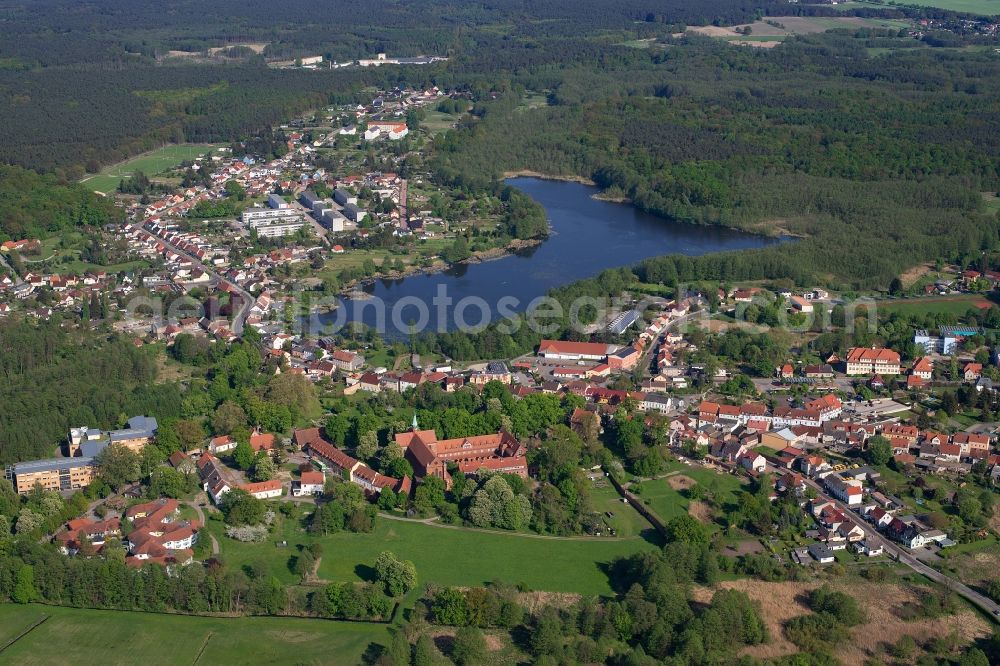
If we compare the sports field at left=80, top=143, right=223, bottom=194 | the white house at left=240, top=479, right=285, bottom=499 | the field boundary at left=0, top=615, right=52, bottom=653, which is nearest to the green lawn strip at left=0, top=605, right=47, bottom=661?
the field boundary at left=0, top=615, right=52, bottom=653

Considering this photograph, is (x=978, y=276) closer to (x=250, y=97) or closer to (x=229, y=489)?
(x=229, y=489)

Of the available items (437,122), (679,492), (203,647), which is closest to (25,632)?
(203,647)

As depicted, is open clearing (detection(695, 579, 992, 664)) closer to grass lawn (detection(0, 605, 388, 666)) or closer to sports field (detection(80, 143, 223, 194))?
grass lawn (detection(0, 605, 388, 666))

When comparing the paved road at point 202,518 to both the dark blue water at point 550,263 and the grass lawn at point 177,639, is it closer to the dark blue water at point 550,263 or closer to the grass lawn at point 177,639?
the grass lawn at point 177,639

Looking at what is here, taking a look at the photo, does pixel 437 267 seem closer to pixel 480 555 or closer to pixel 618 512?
pixel 618 512

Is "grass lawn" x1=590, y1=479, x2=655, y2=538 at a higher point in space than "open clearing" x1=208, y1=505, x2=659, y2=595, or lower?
higher

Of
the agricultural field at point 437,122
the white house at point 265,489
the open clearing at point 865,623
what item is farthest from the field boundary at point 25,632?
the agricultural field at point 437,122
